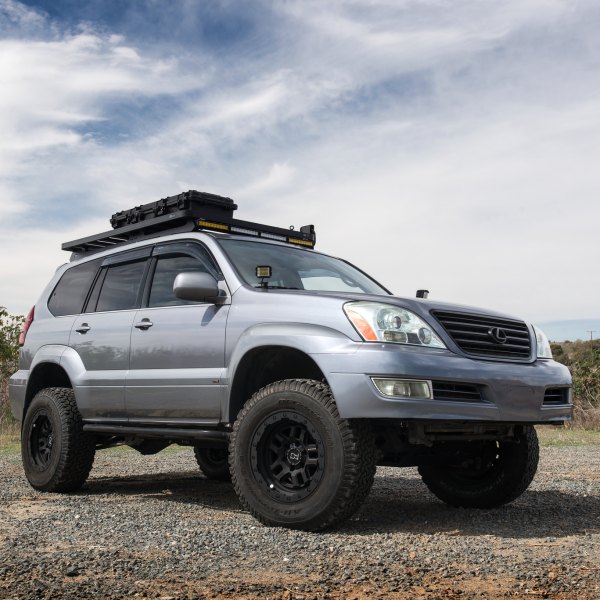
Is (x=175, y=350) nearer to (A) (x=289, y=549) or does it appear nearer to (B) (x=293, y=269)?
(B) (x=293, y=269)

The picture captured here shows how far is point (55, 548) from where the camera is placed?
176 inches

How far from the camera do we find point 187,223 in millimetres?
6668

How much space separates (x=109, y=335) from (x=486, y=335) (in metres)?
3.13

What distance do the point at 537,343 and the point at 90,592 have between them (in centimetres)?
356

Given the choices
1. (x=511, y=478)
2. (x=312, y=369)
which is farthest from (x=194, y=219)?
(x=511, y=478)

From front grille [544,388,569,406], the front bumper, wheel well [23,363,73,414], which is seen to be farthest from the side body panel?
front grille [544,388,569,406]

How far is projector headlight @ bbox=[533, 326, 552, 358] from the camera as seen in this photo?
5.75 m

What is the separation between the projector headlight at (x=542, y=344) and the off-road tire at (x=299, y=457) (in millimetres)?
1597

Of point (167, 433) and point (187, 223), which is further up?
point (187, 223)

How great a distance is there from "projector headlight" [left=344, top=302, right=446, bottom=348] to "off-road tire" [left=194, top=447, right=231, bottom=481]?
3.46m

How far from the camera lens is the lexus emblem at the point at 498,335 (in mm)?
5336

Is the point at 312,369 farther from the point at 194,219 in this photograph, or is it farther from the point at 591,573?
the point at 591,573

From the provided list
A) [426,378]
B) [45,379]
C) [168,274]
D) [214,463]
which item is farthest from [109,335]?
[426,378]

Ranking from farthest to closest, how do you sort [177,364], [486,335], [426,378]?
[177,364], [486,335], [426,378]
